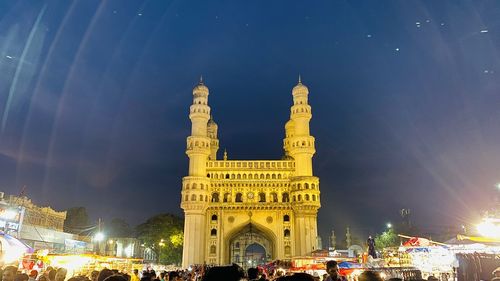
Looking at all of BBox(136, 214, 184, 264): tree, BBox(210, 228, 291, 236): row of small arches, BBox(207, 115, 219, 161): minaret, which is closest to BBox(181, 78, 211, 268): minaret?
BBox(210, 228, 291, 236): row of small arches

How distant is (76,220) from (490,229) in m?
84.5

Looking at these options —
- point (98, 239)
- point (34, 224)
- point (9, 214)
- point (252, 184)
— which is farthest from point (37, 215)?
point (252, 184)

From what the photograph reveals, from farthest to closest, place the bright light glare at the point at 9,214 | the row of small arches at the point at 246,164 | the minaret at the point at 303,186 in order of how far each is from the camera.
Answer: the row of small arches at the point at 246,164
the minaret at the point at 303,186
the bright light glare at the point at 9,214

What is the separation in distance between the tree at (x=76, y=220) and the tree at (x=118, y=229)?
16.1 feet

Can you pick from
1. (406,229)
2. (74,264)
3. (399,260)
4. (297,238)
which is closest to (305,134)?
(297,238)

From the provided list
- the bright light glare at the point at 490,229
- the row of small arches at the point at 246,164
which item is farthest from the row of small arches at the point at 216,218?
the bright light glare at the point at 490,229

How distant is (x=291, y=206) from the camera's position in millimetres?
57375

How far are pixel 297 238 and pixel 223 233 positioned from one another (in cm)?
1146

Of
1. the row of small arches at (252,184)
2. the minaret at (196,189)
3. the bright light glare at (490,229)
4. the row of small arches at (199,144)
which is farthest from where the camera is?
the row of small arches at (199,144)

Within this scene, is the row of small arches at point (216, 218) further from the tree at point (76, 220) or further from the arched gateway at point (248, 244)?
the tree at point (76, 220)

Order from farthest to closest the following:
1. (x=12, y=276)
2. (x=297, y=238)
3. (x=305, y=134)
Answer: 1. (x=305, y=134)
2. (x=297, y=238)
3. (x=12, y=276)

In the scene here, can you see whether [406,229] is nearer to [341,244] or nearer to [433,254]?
[341,244]

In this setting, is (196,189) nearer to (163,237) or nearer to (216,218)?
(216,218)

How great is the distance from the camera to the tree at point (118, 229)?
86.0m
